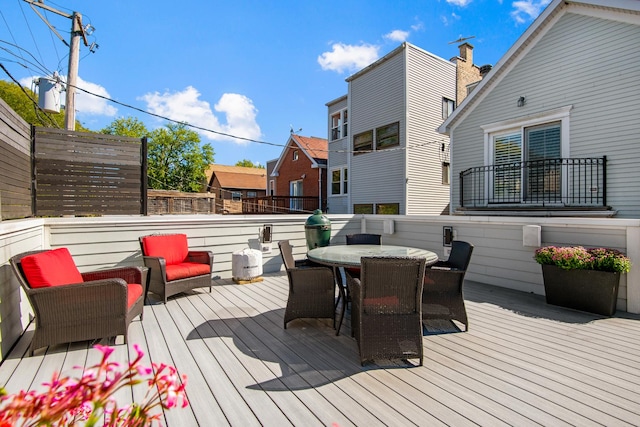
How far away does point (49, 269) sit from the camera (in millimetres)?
2936

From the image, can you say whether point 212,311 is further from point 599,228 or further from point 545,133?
point 545,133

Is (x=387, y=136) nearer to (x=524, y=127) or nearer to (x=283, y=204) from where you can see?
(x=524, y=127)

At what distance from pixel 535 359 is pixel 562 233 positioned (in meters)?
2.74

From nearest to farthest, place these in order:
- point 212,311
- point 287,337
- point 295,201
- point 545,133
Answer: point 287,337 < point 212,311 < point 545,133 < point 295,201

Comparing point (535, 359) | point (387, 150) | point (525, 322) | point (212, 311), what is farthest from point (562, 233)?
point (387, 150)

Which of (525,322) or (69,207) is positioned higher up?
(69,207)

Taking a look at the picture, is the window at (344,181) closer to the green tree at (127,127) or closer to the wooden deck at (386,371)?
the wooden deck at (386,371)

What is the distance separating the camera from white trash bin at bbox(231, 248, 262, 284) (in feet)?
18.1

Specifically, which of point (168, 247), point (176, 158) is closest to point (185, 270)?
point (168, 247)

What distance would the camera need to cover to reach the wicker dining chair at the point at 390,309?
2598 mm

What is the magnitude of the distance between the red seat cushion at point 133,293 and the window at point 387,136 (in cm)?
1021

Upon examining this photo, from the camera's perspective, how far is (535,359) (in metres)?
2.74

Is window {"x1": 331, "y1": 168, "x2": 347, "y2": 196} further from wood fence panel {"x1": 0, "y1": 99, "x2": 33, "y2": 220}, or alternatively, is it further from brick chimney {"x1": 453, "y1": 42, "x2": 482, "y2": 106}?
wood fence panel {"x1": 0, "y1": 99, "x2": 33, "y2": 220}

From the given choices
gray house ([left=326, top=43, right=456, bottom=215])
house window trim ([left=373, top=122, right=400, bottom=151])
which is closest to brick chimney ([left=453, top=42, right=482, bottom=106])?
gray house ([left=326, top=43, right=456, bottom=215])
